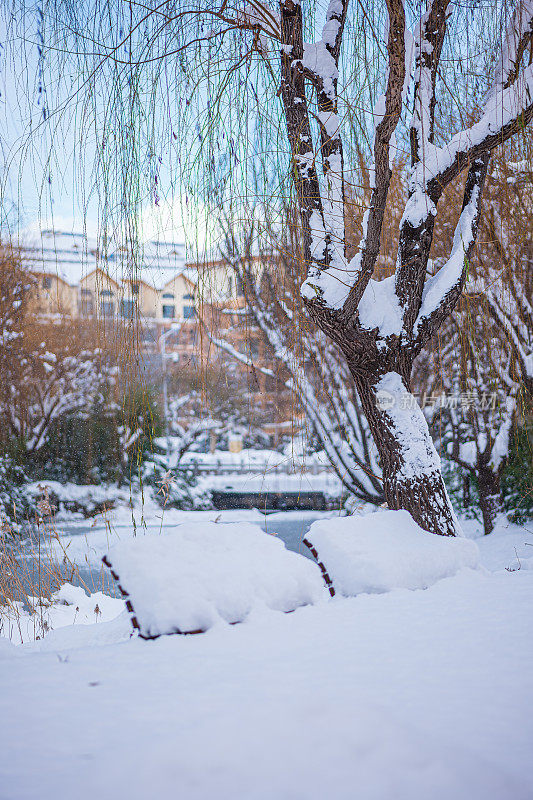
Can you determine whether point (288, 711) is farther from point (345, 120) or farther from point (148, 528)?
point (148, 528)

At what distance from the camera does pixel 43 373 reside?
928 cm

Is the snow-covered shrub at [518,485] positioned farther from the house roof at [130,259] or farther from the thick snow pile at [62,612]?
the house roof at [130,259]

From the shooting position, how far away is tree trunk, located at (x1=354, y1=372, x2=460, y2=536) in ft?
6.75

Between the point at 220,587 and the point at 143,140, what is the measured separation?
4.51 feet

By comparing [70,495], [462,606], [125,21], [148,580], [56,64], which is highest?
[125,21]

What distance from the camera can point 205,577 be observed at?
132cm

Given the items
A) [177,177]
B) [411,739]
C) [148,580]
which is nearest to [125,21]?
[177,177]

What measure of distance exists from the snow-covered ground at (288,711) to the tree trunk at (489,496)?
471cm

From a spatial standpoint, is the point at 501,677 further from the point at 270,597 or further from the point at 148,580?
the point at 148,580

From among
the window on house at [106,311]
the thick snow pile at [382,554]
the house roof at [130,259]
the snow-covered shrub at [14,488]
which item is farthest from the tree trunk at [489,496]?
the snow-covered shrub at [14,488]

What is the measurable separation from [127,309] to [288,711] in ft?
4.72

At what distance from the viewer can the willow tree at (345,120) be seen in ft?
5.93

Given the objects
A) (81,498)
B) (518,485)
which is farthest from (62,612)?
(81,498)

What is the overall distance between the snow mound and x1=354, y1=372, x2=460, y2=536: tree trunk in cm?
70
